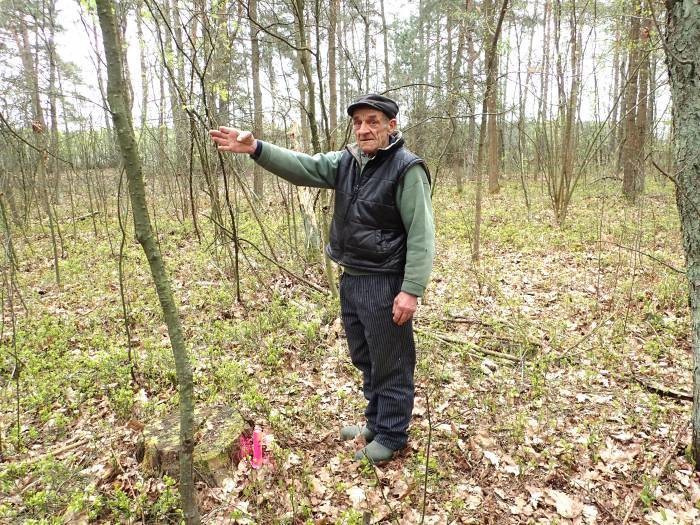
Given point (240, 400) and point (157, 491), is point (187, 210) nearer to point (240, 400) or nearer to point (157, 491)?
point (240, 400)

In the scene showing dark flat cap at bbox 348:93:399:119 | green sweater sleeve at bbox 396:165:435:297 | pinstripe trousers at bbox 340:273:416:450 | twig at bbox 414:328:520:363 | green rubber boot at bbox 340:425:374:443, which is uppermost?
dark flat cap at bbox 348:93:399:119

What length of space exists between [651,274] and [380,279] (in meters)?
4.78

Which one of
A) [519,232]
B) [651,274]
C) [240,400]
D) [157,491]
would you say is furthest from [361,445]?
[519,232]

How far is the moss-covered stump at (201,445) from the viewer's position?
8.47 ft

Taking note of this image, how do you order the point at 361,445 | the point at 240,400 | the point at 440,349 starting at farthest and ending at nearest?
the point at 440,349 → the point at 240,400 → the point at 361,445

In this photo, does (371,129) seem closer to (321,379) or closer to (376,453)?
(376,453)

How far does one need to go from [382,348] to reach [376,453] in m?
0.70

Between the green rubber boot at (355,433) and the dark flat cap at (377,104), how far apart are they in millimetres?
2059

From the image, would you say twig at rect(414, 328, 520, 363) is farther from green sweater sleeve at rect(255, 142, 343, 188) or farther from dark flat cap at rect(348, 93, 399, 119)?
dark flat cap at rect(348, 93, 399, 119)

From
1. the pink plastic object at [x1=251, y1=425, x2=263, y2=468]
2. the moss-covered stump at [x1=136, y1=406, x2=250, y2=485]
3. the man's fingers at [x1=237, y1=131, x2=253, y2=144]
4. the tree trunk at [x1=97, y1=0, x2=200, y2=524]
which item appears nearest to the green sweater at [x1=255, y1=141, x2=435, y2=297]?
the man's fingers at [x1=237, y1=131, x2=253, y2=144]

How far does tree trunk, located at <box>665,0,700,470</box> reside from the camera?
1.97 meters

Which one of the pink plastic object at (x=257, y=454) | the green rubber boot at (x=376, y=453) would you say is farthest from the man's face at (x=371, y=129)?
the pink plastic object at (x=257, y=454)

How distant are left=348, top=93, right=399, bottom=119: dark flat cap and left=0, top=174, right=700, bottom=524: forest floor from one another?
5.11ft

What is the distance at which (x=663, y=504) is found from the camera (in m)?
2.31
